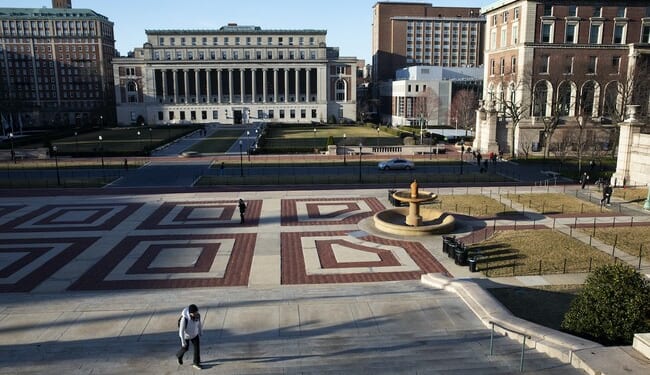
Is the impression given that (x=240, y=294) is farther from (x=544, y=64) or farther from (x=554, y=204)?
(x=544, y=64)

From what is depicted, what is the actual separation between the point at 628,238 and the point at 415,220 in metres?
11.3

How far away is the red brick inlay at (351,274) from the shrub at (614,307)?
8664mm

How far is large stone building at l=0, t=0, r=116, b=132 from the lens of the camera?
457ft

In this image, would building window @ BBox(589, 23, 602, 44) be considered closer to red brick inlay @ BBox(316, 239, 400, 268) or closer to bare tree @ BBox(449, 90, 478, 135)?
bare tree @ BBox(449, 90, 478, 135)

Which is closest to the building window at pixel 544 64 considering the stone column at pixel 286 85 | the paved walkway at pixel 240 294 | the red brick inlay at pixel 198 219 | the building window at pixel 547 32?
the building window at pixel 547 32

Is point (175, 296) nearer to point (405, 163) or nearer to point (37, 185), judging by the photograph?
point (37, 185)

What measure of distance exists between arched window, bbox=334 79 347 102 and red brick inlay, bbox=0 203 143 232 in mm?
109224

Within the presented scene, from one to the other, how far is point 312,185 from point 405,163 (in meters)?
13.5

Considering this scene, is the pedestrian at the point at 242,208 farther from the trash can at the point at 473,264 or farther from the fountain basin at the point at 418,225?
the trash can at the point at 473,264

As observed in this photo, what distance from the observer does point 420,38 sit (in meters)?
160

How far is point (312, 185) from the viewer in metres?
44.6

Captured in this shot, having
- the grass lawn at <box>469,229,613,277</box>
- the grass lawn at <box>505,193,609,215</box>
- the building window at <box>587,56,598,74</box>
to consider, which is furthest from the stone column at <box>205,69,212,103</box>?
the grass lawn at <box>469,229,613,277</box>

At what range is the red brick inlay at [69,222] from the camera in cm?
3033

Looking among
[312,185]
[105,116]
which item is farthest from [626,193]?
[105,116]
